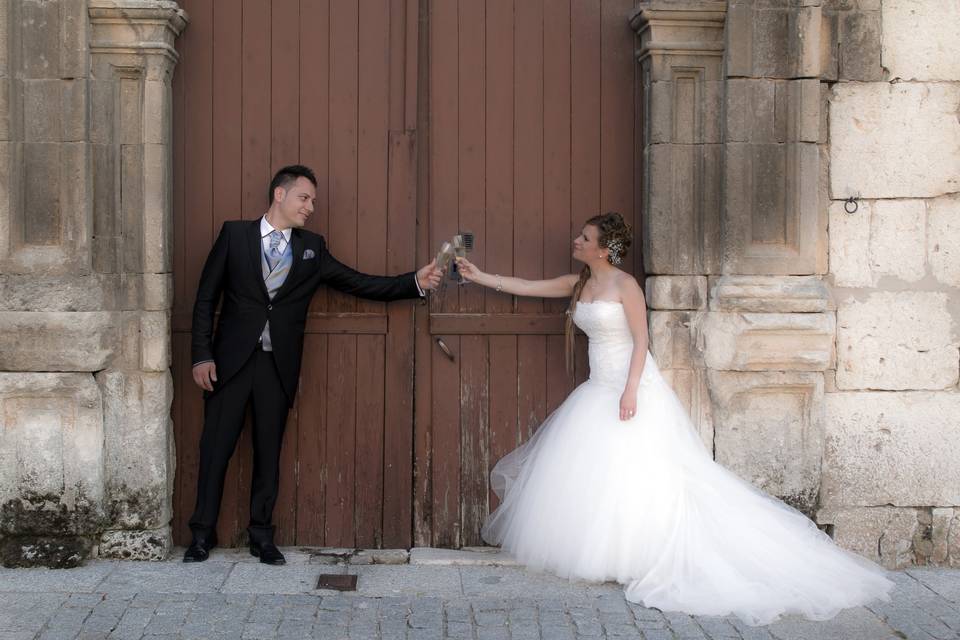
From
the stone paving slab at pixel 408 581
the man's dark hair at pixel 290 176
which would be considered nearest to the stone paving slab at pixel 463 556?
the stone paving slab at pixel 408 581

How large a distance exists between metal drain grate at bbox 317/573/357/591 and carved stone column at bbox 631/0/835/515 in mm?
1803

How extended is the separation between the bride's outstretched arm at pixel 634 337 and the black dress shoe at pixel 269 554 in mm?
1777

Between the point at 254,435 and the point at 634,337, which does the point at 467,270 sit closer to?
the point at 634,337

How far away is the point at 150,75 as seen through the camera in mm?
5027

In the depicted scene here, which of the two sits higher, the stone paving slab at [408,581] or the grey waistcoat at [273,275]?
the grey waistcoat at [273,275]

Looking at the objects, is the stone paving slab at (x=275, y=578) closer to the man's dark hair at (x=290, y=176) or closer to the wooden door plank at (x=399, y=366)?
the wooden door plank at (x=399, y=366)

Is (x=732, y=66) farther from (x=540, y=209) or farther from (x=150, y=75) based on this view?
(x=150, y=75)

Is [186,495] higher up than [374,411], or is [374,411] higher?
[374,411]

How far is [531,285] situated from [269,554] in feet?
6.00

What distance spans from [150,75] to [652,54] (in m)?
2.43

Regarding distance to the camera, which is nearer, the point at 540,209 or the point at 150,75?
the point at 150,75

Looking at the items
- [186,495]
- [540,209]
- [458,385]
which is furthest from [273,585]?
[540,209]

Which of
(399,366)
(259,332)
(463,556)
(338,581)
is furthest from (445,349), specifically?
(338,581)

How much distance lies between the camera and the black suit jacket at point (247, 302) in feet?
16.4
